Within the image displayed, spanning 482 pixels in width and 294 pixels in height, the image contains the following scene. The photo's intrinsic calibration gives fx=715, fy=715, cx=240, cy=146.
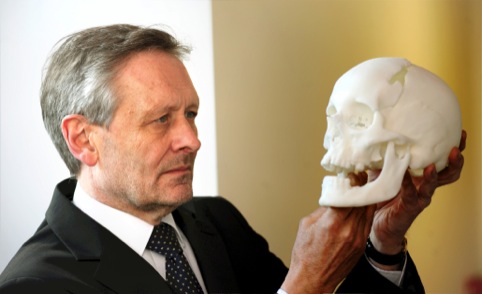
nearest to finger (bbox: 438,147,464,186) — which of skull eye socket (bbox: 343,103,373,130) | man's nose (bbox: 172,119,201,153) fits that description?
skull eye socket (bbox: 343,103,373,130)

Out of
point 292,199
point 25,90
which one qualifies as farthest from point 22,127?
point 292,199

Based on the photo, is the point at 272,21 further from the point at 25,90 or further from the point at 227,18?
the point at 25,90

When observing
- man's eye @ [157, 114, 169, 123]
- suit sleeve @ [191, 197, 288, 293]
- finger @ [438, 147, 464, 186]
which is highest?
man's eye @ [157, 114, 169, 123]

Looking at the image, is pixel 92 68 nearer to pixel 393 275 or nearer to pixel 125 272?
pixel 125 272

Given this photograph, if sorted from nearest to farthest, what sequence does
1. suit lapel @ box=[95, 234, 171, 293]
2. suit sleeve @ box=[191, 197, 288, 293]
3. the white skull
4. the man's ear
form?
the white skull, suit lapel @ box=[95, 234, 171, 293], the man's ear, suit sleeve @ box=[191, 197, 288, 293]

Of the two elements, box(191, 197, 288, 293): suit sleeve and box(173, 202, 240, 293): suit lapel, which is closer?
box(173, 202, 240, 293): suit lapel

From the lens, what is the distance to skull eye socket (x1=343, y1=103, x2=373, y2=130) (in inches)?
57.4

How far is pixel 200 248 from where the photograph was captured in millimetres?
1738

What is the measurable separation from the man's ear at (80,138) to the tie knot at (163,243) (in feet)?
0.71

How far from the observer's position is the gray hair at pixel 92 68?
160 centimetres

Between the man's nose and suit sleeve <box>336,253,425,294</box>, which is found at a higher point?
the man's nose

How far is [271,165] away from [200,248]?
2.52 ft

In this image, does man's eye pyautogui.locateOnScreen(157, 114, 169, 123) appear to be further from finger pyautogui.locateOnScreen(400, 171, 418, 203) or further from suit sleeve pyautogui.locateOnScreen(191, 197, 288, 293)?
finger pyautogui.locateOnScreen(400, 171, 418, 203)

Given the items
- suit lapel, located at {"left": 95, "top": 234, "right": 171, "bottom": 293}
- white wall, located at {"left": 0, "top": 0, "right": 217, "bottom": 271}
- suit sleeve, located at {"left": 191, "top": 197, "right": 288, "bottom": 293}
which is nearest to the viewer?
suit lapel, located at {"left": 95, "top": 234, "right": 171, "bottom": 293}
